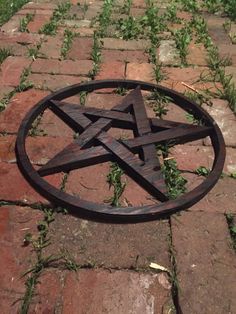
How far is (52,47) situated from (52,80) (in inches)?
26.6

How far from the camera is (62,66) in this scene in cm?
378

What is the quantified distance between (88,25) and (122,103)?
1.76 metres

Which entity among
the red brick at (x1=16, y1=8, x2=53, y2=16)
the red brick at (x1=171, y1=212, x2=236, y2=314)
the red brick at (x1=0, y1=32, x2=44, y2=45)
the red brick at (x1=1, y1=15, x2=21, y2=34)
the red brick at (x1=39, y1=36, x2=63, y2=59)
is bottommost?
the red brick at (x1=16, y1=8, x2=53, y2=16)

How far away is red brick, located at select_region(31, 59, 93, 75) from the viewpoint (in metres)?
3.70

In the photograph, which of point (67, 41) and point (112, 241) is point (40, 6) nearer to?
point (67, 41)

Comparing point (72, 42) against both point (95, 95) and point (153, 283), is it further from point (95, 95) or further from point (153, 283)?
point (153, 283)

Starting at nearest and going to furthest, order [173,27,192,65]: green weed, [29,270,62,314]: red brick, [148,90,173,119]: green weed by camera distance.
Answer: [29,270,62,314]: red brick < [148,90,173,119]: green weed < [173,27,192,65]: green weed

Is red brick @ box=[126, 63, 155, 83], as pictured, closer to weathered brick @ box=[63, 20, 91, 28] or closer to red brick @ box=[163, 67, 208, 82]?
red brick @ box=[163, 67, 208, 82]

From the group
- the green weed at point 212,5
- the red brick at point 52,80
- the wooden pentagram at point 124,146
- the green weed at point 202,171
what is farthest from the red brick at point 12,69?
the green weed at point 212,5

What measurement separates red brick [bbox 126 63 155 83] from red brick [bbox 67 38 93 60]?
443 millimetres

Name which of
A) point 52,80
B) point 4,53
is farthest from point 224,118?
point 4,53

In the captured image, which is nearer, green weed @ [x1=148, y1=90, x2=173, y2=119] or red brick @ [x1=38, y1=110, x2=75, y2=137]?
red brick @ [x1=38, y1=110, x2=75, y2=137]

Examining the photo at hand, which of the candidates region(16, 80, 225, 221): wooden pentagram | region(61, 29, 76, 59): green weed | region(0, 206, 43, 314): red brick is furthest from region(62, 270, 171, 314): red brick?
region(61, 29, 76, 59): green weed

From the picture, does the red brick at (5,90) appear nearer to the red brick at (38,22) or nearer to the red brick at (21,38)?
the red brick at (21,38)
